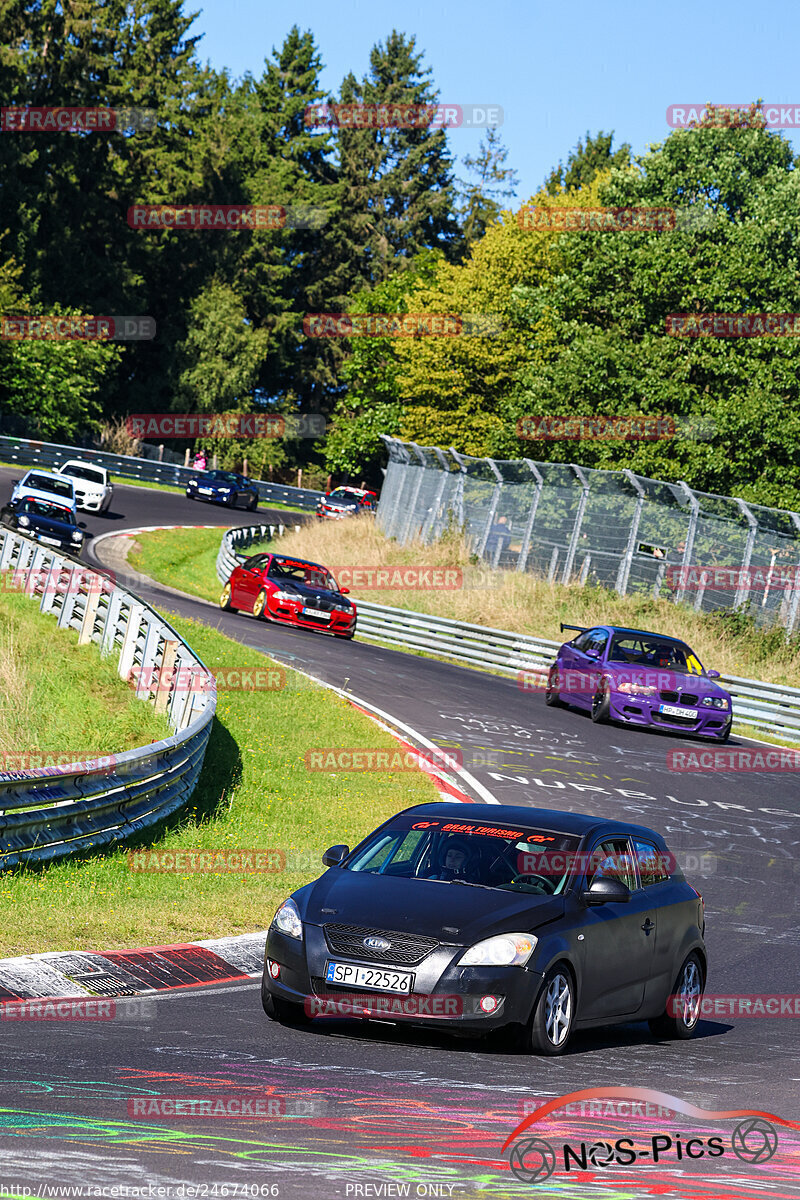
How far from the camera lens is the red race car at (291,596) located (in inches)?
1197

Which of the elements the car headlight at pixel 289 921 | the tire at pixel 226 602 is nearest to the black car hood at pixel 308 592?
the tire at pixel 226 602

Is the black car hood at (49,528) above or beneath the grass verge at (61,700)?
above

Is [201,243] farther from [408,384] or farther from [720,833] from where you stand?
[720,833]

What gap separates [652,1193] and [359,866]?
3.75 metres

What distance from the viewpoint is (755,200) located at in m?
42.2

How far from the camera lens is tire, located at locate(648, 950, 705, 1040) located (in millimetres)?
8875

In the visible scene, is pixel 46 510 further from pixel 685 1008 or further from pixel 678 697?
pixel 685 1008

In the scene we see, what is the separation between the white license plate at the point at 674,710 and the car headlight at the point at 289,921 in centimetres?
1543

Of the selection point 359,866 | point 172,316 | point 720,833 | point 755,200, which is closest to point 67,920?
point 359,866

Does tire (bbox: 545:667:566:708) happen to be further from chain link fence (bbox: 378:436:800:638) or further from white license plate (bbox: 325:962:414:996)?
white license plate (bbox: 325:962:414:996)

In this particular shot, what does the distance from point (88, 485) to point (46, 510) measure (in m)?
9.74

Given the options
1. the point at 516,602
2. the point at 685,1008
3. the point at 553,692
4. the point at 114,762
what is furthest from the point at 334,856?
the point at 516,602

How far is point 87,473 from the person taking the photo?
156 ft

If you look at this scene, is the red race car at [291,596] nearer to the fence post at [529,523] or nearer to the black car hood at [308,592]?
the black car hood at [308,592]
